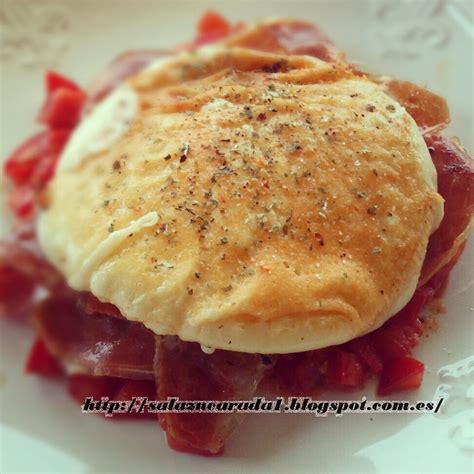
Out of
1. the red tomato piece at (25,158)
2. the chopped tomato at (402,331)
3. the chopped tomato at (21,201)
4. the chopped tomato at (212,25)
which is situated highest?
the chopped tomato at (212,25)

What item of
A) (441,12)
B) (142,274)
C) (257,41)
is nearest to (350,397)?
(142,274)

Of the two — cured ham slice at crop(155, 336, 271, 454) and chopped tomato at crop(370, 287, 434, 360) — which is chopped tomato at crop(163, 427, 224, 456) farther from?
chopped tomato at crop(370, 287, 434, 360)

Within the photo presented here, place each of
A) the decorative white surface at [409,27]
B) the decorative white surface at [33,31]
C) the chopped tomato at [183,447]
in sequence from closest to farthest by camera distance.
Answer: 1. the chopped tomato at [183,447]
2. the decorative white surface at [409,27]
3. the decorative white surface at [33,31]

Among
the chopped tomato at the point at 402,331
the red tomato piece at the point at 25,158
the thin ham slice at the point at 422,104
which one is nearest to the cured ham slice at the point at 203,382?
the chopped tomato at the point at 402,331

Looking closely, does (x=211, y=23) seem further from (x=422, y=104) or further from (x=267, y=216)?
(x=267, y=216)

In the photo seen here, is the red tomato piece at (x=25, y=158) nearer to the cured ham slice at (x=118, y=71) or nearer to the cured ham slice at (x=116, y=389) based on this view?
the cured ham slice at (x=118, y=71)

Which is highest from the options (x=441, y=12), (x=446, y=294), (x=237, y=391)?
(x=441, y=12)

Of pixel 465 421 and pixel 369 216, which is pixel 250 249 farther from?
pixel 465 421

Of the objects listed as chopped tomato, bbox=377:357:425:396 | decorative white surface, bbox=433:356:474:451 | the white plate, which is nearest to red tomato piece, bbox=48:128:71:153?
the white plate
